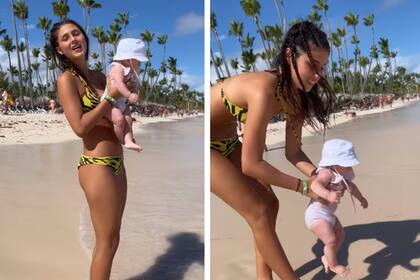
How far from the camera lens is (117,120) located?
3.25ft

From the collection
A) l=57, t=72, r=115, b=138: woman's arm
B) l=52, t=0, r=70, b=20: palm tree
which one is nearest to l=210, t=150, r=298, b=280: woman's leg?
l=57, t=72, r=115, b=138: woman's arm

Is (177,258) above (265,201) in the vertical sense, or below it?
below

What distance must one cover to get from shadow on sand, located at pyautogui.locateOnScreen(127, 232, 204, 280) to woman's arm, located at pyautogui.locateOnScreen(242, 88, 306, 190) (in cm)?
75

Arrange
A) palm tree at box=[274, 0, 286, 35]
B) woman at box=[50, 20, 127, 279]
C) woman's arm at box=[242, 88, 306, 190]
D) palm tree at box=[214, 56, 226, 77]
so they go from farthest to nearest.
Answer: palm tree at box=[214, 56, 226, 77] < palm tree at box=[274, 0, 286, 35] < woman at box=[50, 20, 127, 279] < woman's arm at box=[242, 88, 306, 190]

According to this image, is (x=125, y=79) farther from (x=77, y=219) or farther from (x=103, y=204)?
(x=77, y=219)

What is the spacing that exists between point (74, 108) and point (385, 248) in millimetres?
960

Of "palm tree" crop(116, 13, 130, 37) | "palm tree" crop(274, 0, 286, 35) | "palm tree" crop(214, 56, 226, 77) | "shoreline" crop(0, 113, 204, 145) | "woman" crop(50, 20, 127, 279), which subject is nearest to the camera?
"woman" crop(50, 20, 127, 279)

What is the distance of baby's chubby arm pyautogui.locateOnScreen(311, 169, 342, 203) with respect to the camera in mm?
939

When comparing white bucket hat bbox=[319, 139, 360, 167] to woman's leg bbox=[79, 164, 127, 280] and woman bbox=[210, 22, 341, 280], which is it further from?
woman's leg bbox=[79, 164, 127, 280]

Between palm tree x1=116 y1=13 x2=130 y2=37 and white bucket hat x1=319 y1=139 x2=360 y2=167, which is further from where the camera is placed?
palm tree x1=116 y1=13 x2=130 y2=37

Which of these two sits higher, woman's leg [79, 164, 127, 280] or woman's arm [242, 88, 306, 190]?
woman's arm [242, 88, 306, 190]

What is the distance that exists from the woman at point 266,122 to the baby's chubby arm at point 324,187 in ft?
0.08

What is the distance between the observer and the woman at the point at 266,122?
3.08 ft

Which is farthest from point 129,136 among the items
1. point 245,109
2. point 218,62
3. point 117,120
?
point 218,62
